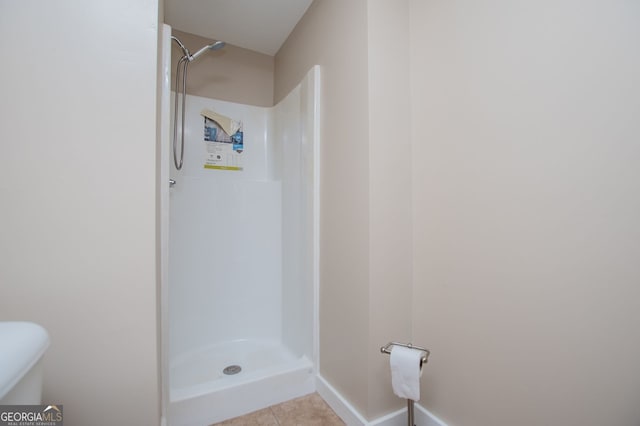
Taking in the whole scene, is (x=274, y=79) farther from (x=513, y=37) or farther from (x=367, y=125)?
(x=513, y=37)

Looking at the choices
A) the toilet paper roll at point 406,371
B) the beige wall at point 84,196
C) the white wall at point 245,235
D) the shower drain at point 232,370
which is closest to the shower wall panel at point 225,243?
the white wall at point 245,235

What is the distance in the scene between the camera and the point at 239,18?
1786mm

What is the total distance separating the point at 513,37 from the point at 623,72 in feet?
1.13

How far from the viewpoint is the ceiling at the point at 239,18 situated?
5.44ft

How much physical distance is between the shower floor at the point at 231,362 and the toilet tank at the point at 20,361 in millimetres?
940

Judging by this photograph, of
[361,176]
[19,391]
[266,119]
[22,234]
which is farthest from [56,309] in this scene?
[266,119]

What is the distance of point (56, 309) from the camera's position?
83 centimetres

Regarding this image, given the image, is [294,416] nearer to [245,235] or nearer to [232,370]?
[232,370]

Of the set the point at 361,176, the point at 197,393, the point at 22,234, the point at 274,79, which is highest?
the point at 274,79

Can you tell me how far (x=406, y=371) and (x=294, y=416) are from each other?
678 millimetres

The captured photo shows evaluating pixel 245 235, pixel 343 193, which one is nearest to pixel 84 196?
pixel 343 193

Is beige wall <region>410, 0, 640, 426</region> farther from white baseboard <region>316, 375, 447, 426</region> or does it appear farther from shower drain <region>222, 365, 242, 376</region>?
shower drain <region>222, 365, 242, 376</region>

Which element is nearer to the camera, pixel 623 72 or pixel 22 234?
pixel 623 72

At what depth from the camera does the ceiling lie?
5.44 ft
